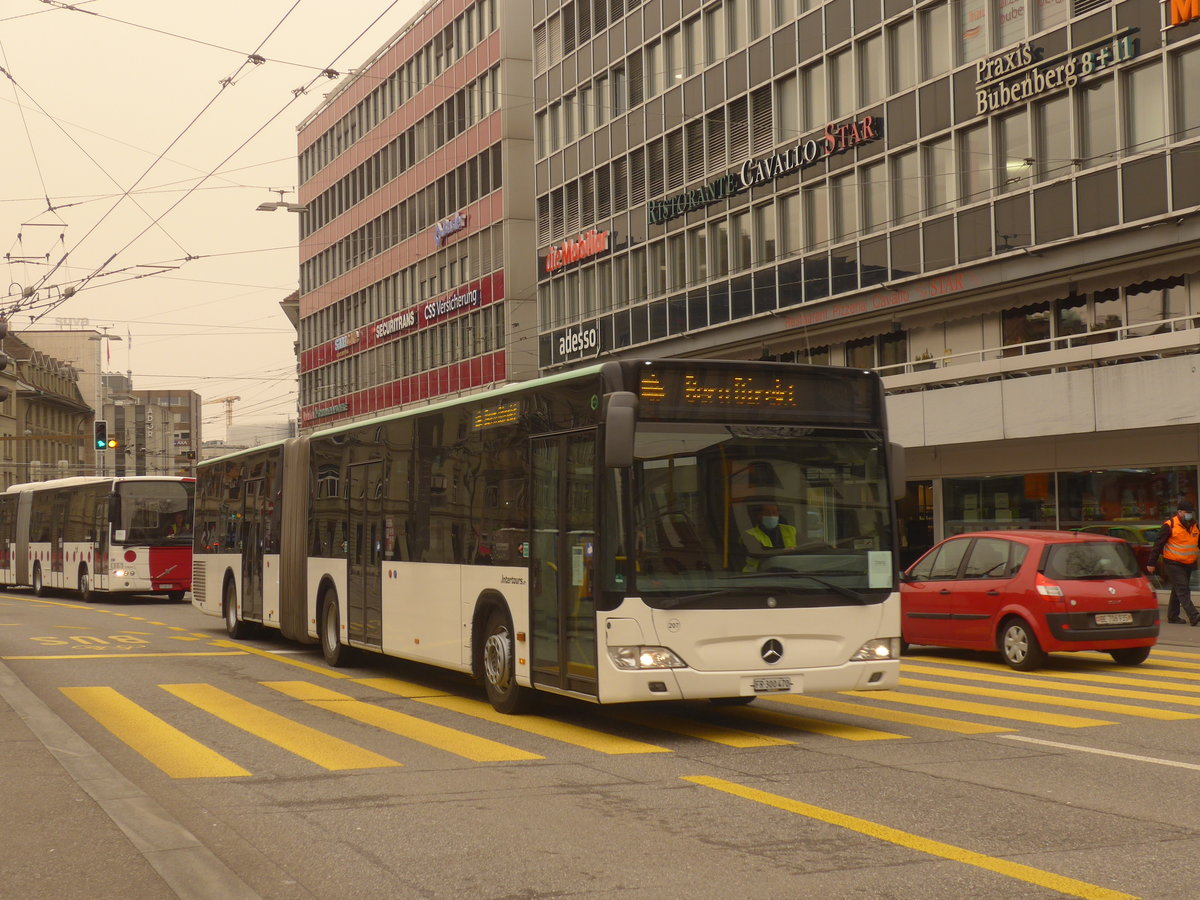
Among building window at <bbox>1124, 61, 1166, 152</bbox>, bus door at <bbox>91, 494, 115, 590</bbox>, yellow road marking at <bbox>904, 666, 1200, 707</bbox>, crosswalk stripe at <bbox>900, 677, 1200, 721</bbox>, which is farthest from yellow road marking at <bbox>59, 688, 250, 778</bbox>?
bus door at <bbox>91, 494, 115, 590</bbox>

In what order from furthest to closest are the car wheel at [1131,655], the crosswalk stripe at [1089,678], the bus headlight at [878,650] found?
1. the car wheel at [1131,655]
2. the crosswalk stripe at [1089,678]
3. the bus headlight at [878,650]

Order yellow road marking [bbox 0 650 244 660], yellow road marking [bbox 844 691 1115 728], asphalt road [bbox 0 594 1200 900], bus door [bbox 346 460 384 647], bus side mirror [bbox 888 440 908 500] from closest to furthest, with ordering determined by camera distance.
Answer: asphalt road [bbox 0 594 1200 900] < bus side mirror [bbox 888 440 908 500] < yellow road marking [bbox 844 691 1115 728] < bus door [bbox 346 460 384 647] < yellow road marking [bbox 0 650 244 660]

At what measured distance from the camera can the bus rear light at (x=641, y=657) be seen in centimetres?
1082

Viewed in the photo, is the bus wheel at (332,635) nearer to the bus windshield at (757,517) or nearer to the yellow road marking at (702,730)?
the yellow road marking at (702,730)

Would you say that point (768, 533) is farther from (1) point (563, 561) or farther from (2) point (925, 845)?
(2) point (925, 845)

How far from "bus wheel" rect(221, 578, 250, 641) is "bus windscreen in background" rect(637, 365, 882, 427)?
12605 mm

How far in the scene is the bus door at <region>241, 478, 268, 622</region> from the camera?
2061 cm

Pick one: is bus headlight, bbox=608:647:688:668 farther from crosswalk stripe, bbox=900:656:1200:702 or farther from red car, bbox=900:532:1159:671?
red car, bbox=900:532:1159:671

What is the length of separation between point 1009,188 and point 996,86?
201 centimetres

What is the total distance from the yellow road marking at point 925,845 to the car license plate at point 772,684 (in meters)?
1.83

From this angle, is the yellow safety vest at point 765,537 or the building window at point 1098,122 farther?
the building window at point 1098,122

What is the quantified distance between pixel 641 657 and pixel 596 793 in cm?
207

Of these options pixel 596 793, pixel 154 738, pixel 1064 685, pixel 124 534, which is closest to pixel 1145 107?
pixel 1064 685

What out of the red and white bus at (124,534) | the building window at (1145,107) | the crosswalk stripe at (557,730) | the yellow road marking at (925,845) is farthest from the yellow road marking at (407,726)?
the red and white bus at (124,534)
